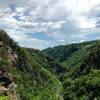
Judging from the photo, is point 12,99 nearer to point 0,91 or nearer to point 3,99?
point 0,91

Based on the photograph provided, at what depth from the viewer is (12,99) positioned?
188m

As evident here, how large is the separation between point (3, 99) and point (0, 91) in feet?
126

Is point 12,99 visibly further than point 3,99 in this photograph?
Yes

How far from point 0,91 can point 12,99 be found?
33.5ft

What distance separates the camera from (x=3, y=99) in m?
156

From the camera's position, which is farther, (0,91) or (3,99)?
(0,91)

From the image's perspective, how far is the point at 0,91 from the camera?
19362 cm

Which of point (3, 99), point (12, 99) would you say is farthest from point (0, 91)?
point (3, 99)
